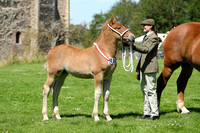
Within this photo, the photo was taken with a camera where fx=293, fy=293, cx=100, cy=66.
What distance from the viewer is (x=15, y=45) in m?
36.4

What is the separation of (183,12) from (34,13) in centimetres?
2584

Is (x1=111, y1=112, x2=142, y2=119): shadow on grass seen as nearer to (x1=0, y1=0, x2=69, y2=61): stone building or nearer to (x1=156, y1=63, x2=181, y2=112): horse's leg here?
(x1=156, y1=63, x2=181, y2=112): horse's leg

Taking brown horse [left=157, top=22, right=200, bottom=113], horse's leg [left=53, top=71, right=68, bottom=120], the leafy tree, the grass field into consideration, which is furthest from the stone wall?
brown horse [left=157, top=22, right=200, bottom=113]

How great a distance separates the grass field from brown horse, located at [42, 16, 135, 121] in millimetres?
545

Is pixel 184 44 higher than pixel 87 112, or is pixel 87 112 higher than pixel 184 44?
pixel 184 44

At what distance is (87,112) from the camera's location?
28.3 feet

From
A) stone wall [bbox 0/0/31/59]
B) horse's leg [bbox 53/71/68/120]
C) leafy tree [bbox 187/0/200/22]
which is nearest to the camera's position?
horse's leg [bbox 53/71/68/120]

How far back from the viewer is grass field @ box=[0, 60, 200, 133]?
642 cm

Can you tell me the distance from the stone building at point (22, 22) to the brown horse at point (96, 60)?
28180 mm

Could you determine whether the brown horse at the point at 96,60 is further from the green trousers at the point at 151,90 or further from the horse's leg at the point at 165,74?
the horse's leg at the point at 165,74

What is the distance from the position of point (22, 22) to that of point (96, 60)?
1257 inches

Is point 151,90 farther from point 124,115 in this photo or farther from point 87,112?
point 87,112

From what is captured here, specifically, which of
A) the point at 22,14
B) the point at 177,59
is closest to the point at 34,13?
the point at 22,14

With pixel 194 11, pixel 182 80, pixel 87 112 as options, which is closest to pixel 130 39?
pixel 182 80
